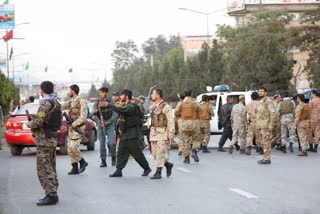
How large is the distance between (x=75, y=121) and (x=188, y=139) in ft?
13.3

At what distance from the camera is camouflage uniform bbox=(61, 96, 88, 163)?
15594mm

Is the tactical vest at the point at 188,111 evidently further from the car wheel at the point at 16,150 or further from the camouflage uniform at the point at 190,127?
the car wheel at the point at 16,150

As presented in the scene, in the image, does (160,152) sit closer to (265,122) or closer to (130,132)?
(130,132)

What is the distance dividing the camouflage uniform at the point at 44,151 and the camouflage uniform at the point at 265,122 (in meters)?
7.89

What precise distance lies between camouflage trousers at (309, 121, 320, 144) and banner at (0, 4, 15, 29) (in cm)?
3038

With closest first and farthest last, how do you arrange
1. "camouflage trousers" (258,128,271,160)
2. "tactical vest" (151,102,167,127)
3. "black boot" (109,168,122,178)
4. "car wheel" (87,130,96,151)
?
"tactical vest" (151,102,167,127) → "black boot" (109,168,122,178) → "camouflage trousers" (258,128,271,160) → "car wheel" (87,130,96,151)

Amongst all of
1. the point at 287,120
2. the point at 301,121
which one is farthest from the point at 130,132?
the point at 287,120

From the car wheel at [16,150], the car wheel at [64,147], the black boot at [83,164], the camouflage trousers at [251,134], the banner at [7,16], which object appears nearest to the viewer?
the black boot at [83,164]

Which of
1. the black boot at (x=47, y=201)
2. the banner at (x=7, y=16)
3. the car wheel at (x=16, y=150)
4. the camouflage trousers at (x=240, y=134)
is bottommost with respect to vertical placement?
the car wheel at (x=16, y=150)

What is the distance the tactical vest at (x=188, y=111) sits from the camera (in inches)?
748

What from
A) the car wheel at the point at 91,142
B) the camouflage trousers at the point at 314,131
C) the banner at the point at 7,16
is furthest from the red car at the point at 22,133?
the banner at the point at 7,16

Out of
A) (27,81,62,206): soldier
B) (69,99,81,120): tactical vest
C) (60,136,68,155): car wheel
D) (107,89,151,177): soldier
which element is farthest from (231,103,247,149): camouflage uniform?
(27,81,62,206): soldier

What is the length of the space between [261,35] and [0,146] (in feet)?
131

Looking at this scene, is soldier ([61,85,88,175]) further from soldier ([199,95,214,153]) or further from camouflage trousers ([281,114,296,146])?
camouflage trousers ([281,114,296,146])
